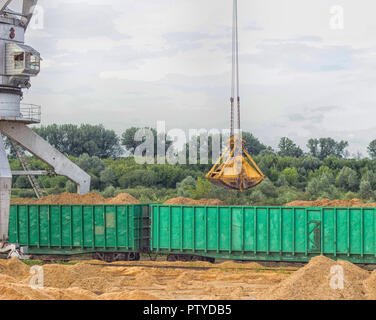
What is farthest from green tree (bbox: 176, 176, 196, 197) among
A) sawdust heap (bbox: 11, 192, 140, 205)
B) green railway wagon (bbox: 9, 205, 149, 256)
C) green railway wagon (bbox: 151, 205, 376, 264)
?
green railway wagon (bbox: 151, 205, 376, 264)

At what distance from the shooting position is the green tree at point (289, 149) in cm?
7444

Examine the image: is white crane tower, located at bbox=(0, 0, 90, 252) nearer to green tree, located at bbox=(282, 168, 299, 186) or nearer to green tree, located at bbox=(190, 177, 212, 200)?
green tree, located at bbox=(190, 177, 212, 200)

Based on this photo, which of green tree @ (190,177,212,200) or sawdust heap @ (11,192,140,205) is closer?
sawdust heap @ (11,192,140,205)

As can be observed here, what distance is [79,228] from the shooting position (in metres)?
26.5

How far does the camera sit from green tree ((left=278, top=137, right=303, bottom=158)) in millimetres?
74438

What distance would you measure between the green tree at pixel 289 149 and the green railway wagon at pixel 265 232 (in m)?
50.7

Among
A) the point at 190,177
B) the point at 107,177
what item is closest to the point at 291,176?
the point at 190,177

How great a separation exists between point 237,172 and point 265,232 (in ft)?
13.5

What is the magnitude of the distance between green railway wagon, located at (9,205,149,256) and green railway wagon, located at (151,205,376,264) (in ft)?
2.78

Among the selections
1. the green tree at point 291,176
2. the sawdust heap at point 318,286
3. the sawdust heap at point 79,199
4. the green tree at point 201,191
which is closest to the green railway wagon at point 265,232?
the sawdust heap at point 318,286

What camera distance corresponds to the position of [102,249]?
26172 millimetres
